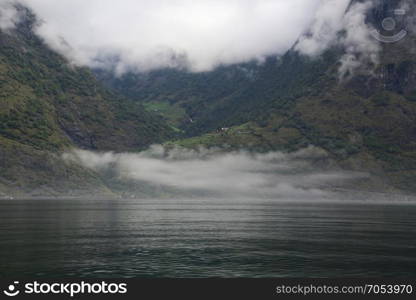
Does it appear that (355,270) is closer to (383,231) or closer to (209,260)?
(209,260)

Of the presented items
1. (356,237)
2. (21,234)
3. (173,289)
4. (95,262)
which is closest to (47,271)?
(95,262)

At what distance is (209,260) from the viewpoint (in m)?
73.0

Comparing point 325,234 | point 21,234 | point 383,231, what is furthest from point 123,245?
point 383,231

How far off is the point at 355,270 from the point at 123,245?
4255cm

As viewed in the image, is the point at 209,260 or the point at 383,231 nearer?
the point at 209,260

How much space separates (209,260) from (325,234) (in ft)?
152

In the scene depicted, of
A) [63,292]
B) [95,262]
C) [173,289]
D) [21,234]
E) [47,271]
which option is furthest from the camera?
[21,234]

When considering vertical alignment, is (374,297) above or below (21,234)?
below

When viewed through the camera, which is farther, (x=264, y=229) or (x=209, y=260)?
(x=264, y=229)

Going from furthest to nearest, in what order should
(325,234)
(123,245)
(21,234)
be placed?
(325,234)
(21,234)
(123,245)

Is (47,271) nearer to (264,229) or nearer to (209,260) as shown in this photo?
(209,260)

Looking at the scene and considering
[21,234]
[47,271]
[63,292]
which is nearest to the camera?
[63,292]

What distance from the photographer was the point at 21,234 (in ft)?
341

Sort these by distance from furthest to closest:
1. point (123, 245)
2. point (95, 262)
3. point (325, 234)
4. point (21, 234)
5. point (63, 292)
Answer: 1. point (325, 234)
2. point (21, 234)
3. point (123, 245)
4. point (95, 262)
5. point (63, 292)
